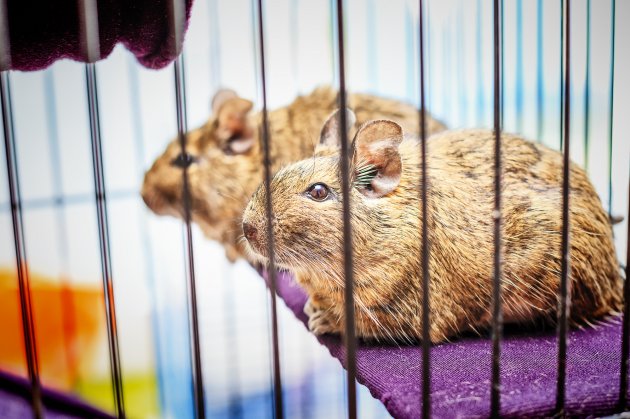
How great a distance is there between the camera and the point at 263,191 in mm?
1093

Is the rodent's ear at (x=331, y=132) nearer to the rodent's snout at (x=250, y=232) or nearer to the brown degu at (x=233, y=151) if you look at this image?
the rodent's snout at (x=250, y=232)

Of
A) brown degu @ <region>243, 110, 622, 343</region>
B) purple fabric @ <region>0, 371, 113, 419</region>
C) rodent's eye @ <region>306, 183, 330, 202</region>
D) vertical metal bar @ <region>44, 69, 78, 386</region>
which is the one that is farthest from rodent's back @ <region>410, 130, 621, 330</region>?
vertical metal bar @ <region>44, 69, 78, 386</region>

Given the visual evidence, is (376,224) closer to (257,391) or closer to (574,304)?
(574,304)

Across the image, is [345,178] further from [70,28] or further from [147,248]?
[147,248]

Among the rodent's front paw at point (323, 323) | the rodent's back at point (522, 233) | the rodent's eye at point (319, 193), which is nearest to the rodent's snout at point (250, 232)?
the rodent's eye at point (319, 193)

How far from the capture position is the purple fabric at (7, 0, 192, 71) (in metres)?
1.01

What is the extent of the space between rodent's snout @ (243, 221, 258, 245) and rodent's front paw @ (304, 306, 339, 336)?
26cm

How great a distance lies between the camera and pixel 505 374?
0.95m

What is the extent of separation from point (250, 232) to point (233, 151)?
34.4 inches

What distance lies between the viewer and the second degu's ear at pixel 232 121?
5.71 ft

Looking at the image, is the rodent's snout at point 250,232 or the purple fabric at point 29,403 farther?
the purple fabric at point 29,403

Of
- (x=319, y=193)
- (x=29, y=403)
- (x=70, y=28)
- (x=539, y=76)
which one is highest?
(x=70, y=28)

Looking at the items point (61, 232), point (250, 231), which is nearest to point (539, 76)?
point (250, 231)

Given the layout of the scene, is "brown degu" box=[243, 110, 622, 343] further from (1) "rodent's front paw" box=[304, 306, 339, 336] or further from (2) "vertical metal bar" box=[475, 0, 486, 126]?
(2) "vertical metal bar" box=[475, 0, 486, 126]
